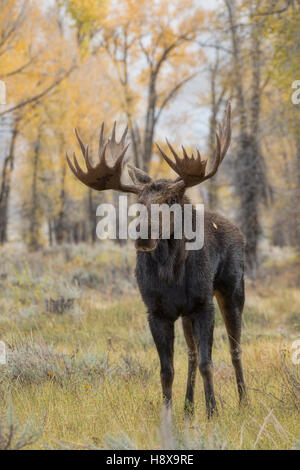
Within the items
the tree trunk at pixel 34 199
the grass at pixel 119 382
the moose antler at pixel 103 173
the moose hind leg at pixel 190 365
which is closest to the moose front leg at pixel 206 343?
the grass at pixel 119 382

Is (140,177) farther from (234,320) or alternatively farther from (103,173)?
(234,320)

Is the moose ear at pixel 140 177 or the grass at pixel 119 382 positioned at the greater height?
the moose ear at pixel 140 177

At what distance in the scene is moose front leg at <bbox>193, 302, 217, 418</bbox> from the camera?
381cm

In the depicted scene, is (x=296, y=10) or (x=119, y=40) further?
(x=119, y=40)

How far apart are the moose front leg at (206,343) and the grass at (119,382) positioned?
0.16 meters

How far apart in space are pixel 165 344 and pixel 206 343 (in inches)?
12.9

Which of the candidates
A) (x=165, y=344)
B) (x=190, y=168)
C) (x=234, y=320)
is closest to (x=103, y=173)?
(x=190, y=168)

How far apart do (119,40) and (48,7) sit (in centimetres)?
514

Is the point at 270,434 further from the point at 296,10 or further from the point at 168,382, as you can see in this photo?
the point at 296,10

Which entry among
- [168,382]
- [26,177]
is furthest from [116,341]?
[26,177]

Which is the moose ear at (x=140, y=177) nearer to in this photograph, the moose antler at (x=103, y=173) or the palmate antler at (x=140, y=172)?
the palmate antler at (x=140, y=172)

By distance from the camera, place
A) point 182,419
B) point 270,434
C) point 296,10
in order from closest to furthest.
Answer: point 270,434, point 182,419, point 296,10

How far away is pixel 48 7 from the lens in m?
13.8

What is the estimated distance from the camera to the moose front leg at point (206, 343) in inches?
150
